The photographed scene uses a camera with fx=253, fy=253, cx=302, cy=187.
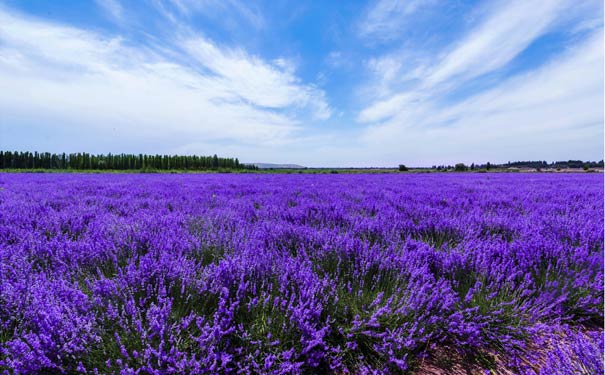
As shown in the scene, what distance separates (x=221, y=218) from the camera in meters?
2.73

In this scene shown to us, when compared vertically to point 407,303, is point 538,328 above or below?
below

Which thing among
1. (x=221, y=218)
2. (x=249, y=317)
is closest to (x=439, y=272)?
(x=249, y=317)

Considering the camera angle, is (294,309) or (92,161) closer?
(294,309)

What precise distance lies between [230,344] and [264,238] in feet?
3.38

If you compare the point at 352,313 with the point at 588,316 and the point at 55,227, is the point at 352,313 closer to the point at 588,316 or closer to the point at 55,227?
the point at 588,316

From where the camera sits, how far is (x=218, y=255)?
5.87 feet

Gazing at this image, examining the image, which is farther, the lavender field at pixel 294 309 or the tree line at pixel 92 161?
the tree line at pixel 92 161

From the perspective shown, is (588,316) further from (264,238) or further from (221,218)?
(221,218)

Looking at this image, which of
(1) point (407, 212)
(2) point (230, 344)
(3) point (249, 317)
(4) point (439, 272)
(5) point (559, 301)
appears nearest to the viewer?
(2) point (230, 344)

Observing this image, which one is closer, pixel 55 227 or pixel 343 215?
pixel 55 227

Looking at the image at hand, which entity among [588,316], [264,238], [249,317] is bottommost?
[588,316]

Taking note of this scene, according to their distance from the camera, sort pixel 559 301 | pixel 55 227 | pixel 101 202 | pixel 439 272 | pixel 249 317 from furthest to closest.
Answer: pixel 101 202
pixel 55 227
pixel 439 272
pixel 559 301
pixel 249 317

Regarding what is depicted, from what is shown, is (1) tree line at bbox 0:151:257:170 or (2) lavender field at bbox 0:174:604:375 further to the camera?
(1) tree line at bbox 0:151:257:170

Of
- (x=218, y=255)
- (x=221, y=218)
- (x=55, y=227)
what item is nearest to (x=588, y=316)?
(x=218, y=255)
